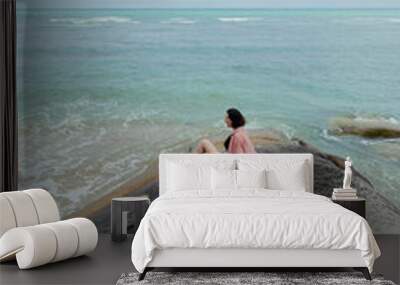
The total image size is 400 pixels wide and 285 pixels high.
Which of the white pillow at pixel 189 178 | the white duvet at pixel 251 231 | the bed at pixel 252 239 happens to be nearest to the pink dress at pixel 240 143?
the white pillow at pixel 189 178

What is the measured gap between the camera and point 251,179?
764 cm

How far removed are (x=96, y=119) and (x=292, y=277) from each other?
364cm

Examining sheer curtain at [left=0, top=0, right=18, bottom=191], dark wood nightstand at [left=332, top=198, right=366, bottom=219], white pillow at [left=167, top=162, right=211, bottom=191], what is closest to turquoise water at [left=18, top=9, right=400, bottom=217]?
sheer curtain at [left=0, top=0, right=18, bottom=191]

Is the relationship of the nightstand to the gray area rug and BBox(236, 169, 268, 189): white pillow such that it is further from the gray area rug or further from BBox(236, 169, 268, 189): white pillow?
the gray area rug

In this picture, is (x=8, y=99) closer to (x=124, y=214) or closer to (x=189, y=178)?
(x=124, y=214)

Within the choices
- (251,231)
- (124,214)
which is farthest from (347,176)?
(251,231)

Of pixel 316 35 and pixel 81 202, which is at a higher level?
pixel 316 35

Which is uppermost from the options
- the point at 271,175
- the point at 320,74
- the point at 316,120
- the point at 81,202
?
the point at 320,74

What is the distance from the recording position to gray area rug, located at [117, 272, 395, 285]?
18.4ft

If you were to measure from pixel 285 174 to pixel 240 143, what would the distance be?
0.89 metres

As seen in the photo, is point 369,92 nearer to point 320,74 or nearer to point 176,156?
point 320,74

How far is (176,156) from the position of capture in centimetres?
830


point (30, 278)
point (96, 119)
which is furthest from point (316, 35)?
point (30, 278)

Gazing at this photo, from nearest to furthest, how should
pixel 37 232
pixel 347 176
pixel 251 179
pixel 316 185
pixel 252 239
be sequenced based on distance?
pixel 252 239 → pixel 37 232 → pixel 251 179 → pixel 347 176 → pixel 316 185
